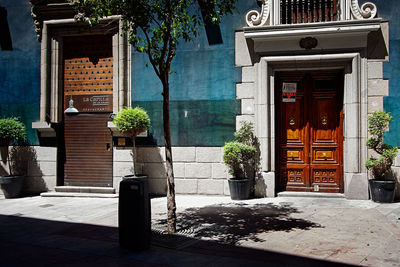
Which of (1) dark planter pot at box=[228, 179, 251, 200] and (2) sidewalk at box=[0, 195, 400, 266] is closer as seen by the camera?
(2) sidewalk at box=[0, 195, 400, 266]

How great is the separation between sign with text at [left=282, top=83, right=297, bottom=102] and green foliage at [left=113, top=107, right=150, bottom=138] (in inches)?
158

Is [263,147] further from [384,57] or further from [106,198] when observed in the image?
[106,198]

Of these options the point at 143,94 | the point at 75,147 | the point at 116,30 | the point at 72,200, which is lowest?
the point at 72,200

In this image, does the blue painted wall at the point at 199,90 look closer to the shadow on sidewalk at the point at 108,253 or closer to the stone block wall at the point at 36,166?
the stone block wall at the point at 36,166

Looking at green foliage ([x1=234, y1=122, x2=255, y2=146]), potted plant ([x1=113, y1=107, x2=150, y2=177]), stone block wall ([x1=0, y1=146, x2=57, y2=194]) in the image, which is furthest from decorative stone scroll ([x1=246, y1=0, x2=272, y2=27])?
stone block wall ([x1=0, y1=146, x2=57, y2=194])

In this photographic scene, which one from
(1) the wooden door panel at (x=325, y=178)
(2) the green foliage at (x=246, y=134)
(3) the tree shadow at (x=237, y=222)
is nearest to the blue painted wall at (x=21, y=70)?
(2) the green foliage at (x=246, y=134)

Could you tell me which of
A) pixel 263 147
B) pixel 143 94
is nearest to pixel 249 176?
pixel 263 147

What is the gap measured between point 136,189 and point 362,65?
714 cm

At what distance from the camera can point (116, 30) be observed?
11.4 metres

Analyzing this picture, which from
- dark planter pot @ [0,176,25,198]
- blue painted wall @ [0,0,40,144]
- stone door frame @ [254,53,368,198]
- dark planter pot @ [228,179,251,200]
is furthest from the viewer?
blue painted wall @ [0,0,40,144]

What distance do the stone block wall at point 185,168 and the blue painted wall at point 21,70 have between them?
3.30 m

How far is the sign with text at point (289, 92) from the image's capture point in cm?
1055

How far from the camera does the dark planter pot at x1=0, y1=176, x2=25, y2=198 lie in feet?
36.9

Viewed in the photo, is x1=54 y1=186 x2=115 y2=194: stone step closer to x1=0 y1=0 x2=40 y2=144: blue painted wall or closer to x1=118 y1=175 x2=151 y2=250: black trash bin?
x1=0 y1=0 x2=40 y2=144: blue painted wall
